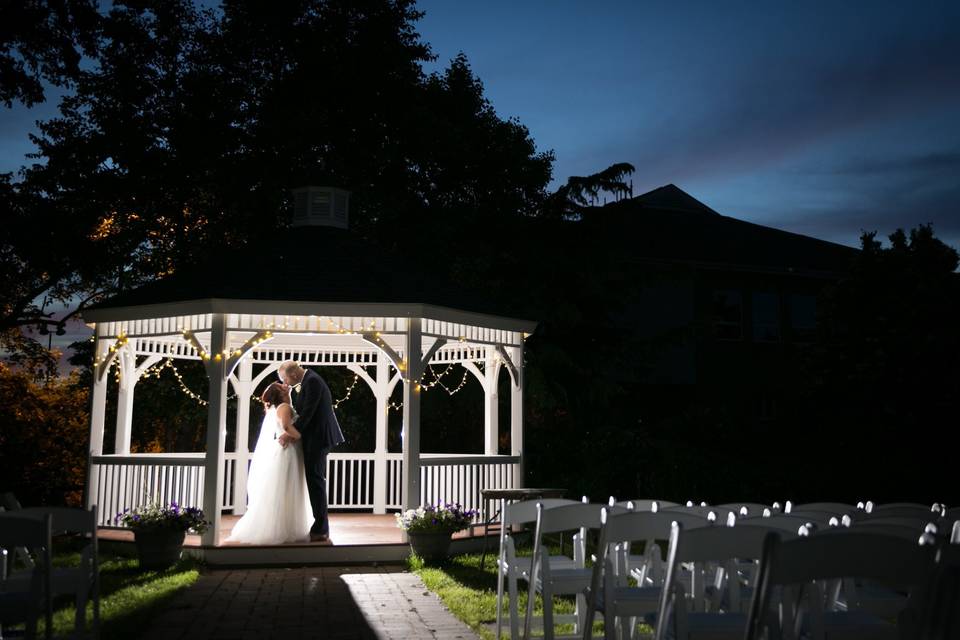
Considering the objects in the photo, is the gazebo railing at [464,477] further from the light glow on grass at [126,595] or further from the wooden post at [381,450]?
the light glow on grass at [126,595]

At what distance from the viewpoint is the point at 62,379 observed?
1691 centimetres

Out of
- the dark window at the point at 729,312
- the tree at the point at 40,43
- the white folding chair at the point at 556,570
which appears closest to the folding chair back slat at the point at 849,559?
the white folding chair at the point at 556,570

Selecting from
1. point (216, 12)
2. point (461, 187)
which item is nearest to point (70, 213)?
point (216, 12)

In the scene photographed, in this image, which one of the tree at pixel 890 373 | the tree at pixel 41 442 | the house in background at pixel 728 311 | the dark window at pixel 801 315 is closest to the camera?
the tree at pixel 41 442

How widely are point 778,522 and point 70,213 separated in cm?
1621

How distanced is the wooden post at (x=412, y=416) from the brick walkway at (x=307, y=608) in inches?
49.7

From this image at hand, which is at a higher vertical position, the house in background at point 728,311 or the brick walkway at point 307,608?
the house in background at point 728,311

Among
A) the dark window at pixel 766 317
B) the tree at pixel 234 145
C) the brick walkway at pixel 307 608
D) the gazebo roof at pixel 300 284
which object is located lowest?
the brick walkway at pixel 307 608

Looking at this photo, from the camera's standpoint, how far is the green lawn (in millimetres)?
6973

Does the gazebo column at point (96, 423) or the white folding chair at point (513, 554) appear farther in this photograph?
the gazebo column at point (96, 423)

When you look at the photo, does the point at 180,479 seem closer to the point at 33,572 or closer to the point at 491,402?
the point at 491,402

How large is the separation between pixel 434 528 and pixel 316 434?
1899 millimetres

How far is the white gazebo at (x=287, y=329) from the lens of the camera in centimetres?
1083

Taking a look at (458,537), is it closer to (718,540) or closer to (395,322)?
(395,322)
